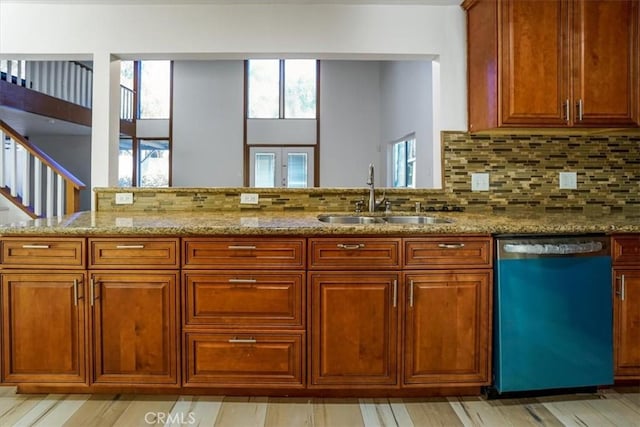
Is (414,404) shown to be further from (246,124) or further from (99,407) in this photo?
(246,124)

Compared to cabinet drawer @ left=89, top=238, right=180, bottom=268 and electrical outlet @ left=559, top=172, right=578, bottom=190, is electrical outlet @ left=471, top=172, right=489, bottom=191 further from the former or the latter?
cabinet drawer @ left=89, top=238, right=180, bottom=268

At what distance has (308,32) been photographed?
2.62 meters

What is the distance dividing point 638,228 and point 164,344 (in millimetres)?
2289

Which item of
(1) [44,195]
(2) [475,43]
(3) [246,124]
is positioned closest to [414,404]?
(2) [475,43]

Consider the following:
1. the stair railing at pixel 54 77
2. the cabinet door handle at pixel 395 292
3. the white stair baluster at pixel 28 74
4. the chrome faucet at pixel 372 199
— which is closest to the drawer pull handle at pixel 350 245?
the cabinet door handle at pixel 395 292

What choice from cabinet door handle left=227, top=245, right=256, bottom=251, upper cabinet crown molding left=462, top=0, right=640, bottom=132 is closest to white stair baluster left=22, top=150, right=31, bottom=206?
cabinet door handle left=227, top=245, right=256, bottom=251

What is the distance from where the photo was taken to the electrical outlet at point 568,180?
262 centimetres

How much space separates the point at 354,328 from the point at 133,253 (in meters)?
1.07

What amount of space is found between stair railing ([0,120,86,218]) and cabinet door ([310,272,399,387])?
133 inches

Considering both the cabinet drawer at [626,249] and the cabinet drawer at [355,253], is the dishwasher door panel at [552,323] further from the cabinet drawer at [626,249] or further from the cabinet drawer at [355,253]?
the cabinet drawer at [355,253]

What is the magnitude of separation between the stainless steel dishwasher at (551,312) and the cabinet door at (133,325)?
1523 millimetres

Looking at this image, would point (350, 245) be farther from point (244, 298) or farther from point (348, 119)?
point (348, 119)

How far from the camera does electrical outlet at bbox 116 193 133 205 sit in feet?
8.59

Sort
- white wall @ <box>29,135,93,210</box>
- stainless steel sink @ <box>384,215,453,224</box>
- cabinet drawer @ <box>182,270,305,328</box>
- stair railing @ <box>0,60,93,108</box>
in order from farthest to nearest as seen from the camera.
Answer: white wall @ <box>29,135,93,210</box>
stair railing @ <box>0,60,93,108</box>
stainless steel sink @ <box>384,215,453,224</box>
cabinet drawer @ <box>182,270,305,328</box>
